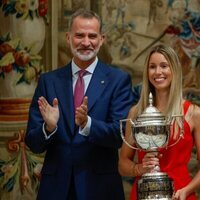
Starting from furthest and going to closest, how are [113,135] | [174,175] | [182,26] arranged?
[182,26]
[113,135]
[174,175]

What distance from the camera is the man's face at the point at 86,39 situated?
15.3 ft

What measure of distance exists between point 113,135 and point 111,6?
240 cm

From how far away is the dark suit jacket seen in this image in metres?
4.54

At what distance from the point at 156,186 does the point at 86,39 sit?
116cm

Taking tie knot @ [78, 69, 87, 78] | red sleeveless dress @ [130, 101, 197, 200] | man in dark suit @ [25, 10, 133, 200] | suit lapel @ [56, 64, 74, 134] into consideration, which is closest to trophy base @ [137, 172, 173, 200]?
red sleeveless dress @ [130, 101, 197, 200]

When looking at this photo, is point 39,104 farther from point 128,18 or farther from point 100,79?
point 128,18

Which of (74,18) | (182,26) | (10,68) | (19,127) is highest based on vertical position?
(74,18)

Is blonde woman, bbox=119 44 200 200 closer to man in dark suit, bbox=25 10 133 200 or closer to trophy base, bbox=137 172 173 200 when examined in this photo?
trophy base, bbox=137 172 173 200

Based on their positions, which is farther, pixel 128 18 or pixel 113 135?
Result: pixel 128 18

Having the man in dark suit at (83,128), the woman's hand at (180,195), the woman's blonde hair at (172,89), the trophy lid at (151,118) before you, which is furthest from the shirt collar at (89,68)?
the woman's hand at (180,195)

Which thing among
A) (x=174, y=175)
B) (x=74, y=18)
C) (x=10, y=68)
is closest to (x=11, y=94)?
(x=10, y=68)

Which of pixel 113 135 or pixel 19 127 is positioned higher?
pixel 113 135

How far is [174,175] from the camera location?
4.18 m

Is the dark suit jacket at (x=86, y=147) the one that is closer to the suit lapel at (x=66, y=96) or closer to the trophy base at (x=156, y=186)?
the suit lapel at (x=66, y=96)
